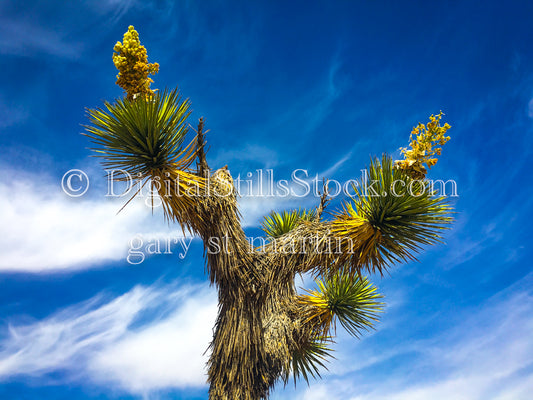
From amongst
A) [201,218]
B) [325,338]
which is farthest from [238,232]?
[325,338]

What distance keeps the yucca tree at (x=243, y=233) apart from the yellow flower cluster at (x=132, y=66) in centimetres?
6

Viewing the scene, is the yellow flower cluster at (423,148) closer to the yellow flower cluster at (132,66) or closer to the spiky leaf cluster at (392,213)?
the spiky leaf cluster at (392,213)

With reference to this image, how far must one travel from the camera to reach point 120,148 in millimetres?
6266

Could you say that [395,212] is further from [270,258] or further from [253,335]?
[253,335]

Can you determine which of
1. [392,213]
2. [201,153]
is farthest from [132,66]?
[392,213]

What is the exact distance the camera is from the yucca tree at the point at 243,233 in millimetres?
6277

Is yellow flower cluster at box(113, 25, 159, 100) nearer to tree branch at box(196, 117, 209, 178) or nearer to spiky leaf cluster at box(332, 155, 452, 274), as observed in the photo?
tree branch at box(196, 117, 209, 178)

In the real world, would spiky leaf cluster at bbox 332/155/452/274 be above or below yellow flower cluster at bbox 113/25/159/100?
below

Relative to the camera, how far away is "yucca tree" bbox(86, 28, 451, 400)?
20.6ft

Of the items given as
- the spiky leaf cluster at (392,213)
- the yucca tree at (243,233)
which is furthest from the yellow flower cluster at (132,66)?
the spiky leaf cluster at (392,213)

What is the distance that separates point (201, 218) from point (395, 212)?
2.92 m

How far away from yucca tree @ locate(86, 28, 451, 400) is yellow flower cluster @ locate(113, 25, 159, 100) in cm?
6

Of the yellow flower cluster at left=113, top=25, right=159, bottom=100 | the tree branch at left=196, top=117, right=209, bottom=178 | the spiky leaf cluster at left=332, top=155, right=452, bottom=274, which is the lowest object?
the spiky leaf cluster at left=332, top=155, right=452, bottom=274

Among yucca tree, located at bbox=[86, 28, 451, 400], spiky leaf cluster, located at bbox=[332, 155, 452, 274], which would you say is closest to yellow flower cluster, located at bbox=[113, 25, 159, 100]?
yucca tree, located at bbox=[86, 28, 451, 400]
